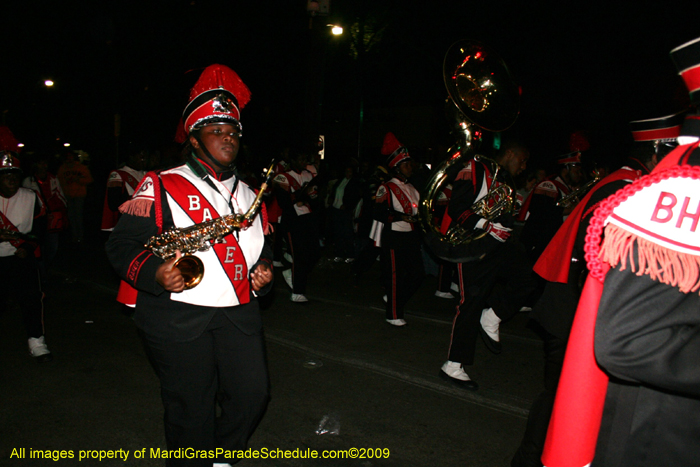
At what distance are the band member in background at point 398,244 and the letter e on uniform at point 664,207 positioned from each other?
4.66 m

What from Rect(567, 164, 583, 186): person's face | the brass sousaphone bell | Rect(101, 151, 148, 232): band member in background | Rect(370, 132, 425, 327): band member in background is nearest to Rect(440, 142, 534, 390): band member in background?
the brass sousaphone bell

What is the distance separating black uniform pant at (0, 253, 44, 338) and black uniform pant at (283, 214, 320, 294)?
3127mm

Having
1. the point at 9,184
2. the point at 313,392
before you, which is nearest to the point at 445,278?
the point at 313,392

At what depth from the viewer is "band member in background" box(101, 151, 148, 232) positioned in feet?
22.9

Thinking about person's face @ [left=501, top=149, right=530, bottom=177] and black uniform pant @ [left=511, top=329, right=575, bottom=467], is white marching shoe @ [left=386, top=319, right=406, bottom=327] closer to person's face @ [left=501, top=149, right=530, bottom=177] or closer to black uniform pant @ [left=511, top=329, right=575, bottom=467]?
person's face @ [left=501, top=149, right=530, bottom=177]

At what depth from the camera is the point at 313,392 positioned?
13.8 feet

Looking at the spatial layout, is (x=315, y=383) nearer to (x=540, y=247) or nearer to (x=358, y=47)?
(x=540, y=247)

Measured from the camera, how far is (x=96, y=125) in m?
31.7

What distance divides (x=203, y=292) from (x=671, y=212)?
1960 millimetres

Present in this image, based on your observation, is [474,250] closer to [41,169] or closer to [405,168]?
[405,168]

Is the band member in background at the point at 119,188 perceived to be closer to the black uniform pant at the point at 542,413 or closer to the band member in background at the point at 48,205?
the band member in background at the point at 48,205

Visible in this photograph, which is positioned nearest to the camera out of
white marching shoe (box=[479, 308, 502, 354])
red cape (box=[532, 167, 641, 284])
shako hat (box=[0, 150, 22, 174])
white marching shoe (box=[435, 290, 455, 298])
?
red cape (box=[532, 167, 641, 284])

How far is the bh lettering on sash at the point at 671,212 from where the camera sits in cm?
113

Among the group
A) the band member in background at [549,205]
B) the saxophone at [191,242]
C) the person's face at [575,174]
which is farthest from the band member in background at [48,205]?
the person's face at [575,174]
